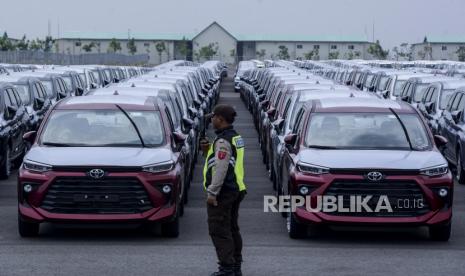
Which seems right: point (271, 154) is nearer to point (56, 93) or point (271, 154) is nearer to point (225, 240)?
point (225, 240)

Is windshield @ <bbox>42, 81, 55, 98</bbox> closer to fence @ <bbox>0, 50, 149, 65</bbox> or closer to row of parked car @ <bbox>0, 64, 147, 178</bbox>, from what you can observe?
row of parked car @ <bbox>0, 64, 147, 178</bbox>

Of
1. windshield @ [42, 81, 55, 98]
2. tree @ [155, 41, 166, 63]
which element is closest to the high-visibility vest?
windshield @ [42, 81, 55, 98]

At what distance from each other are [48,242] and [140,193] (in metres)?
1.11

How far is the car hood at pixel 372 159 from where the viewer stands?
1234 centimetres

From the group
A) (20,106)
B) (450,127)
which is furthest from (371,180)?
(20,106)

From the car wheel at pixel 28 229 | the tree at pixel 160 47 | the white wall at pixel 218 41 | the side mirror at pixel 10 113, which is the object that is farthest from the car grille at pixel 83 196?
the white wall at pixel 218 41

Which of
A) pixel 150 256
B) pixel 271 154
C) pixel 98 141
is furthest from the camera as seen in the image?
pixel 271 154

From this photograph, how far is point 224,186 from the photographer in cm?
1015

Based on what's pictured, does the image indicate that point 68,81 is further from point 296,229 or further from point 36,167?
point 296,229

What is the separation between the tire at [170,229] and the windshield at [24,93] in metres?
10.7

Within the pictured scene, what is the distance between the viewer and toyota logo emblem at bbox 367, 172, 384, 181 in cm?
1220

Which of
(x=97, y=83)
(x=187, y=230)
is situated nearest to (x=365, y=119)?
Result: (x=187, y=230)

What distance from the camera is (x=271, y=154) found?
18.4 metres

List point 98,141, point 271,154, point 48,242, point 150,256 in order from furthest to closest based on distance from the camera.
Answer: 1. point 271,154
2. point 98,141
3. point 48,242
4. point 150,256
